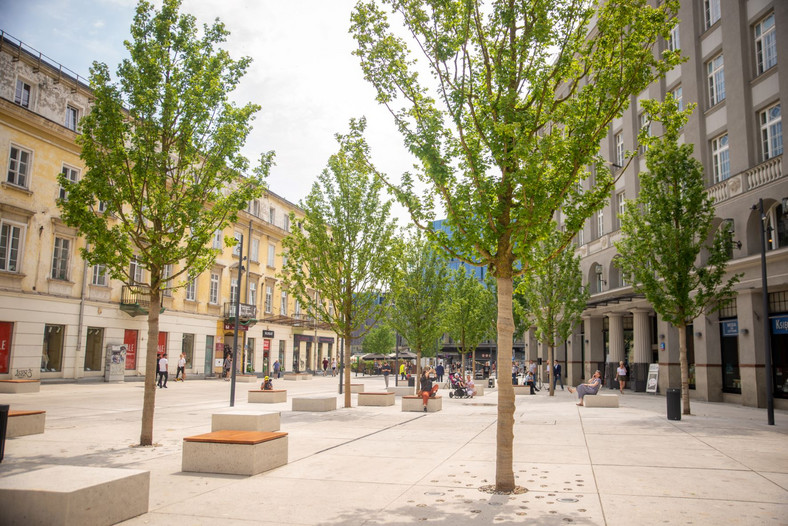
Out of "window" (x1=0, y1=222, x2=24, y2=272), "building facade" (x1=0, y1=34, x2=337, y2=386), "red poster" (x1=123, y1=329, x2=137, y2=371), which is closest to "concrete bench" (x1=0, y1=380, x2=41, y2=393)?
"building facade" (x1=0, y1=34, x2=337, y2=386)

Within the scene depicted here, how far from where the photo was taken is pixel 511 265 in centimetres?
815

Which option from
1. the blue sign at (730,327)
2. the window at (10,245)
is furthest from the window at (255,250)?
the blue sign at (730,327)

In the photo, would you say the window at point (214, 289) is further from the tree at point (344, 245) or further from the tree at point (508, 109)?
the tree at point (508, 109)

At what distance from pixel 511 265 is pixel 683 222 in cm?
1331

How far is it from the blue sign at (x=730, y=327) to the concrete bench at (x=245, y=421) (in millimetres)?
19672

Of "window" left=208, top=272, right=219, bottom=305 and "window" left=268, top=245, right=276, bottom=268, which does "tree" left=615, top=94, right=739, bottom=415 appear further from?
"window" left=268, top=245, right=276, bottom=268

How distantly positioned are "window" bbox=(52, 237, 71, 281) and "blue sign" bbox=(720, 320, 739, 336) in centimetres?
3097

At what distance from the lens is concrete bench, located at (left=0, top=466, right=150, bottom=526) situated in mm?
5230

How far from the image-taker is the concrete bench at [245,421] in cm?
1188

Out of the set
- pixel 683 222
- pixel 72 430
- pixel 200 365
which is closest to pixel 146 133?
pixel 72 430

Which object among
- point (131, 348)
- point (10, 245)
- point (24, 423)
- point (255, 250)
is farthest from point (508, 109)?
point (255, 250)

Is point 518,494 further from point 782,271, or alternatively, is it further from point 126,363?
point 126,363

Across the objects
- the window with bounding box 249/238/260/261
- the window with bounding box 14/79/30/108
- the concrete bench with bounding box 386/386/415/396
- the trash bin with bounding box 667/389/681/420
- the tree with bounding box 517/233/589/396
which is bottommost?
the concrete bench with bounding box 386/386/415/396

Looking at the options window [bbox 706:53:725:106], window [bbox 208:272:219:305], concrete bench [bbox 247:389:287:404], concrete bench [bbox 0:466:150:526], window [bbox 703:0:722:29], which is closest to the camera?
concrete bench [bbox 0:466:150:526]
